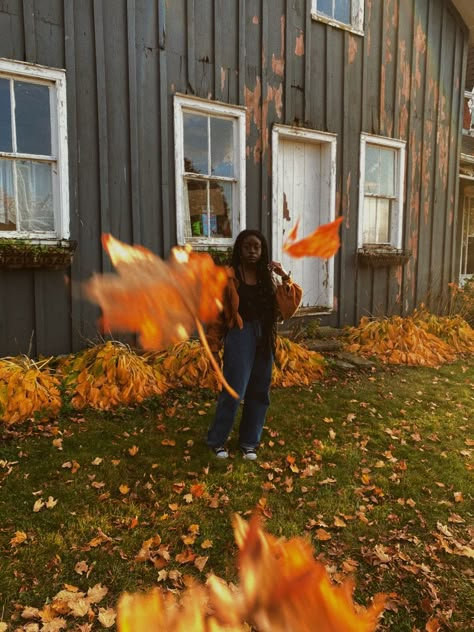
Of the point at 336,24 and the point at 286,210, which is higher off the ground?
the point at 336,24

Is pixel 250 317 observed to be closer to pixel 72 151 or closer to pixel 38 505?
pixel 38 505

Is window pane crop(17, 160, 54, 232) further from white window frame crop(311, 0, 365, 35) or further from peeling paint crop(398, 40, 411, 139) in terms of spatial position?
peeling paint crop(398, 40, 411, 139)

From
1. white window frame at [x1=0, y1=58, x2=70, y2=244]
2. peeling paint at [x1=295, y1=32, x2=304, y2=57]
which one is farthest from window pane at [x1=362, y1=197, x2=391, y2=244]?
white window frame at [x1=0, y1=58, x2=70, y2=244]

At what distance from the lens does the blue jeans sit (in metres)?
3.92

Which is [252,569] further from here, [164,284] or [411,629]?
[164,284]

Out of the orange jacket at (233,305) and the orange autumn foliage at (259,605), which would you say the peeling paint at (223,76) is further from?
the orange autumn foliage at (259,605)

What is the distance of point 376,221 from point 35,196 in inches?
234

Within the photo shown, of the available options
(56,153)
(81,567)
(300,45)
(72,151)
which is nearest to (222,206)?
(72,151)

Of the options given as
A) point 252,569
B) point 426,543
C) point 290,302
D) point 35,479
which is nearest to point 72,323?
point 35,479

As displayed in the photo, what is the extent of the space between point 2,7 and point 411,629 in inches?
256

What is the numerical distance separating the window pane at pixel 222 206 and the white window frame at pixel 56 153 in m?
2.07

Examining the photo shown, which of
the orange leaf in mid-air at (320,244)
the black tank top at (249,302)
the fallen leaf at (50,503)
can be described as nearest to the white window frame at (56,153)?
the black tank top at (249,302)

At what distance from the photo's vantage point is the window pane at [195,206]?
22.5ft

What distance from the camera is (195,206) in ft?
22.7
